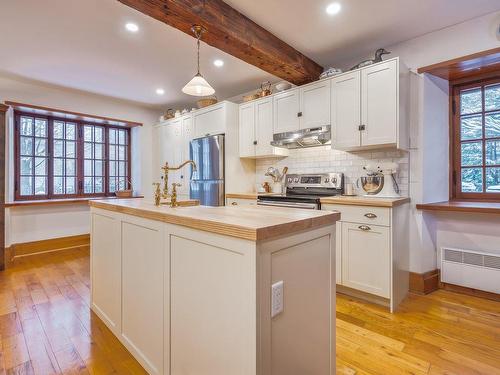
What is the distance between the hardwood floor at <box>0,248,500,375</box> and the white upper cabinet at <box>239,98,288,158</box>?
211 centimetres

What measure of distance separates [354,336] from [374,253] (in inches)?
30.1

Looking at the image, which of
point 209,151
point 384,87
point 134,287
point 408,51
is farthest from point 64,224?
point 408,51

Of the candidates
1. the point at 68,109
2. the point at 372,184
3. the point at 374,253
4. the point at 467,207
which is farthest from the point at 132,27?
the point at 467,207

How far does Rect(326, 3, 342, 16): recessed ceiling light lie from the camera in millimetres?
2193

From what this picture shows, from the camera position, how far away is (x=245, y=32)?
235cm

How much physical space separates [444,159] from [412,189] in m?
0.56

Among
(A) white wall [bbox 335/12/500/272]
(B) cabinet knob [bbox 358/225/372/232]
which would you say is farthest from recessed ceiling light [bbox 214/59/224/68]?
(B) cabinet knob [bbox 358/225/372/232]

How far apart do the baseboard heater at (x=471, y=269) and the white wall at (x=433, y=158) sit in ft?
0.31

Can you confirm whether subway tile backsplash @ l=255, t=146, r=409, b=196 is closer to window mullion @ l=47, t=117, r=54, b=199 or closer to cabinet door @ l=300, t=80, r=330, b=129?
cabinet door @ l=300, t=80, r=330, b=129

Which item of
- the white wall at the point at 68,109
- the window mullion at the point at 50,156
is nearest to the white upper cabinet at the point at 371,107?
the white wall at the point at 68,109

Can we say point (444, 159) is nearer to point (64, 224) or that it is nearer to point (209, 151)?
point (209, 151)

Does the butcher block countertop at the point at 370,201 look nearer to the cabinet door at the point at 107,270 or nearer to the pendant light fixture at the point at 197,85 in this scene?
the pendant light fixture at the point at 197,85

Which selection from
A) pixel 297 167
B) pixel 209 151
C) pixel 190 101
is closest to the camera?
pixel 297 167

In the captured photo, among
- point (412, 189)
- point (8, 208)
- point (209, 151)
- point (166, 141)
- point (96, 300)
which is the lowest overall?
point (96, 300)
